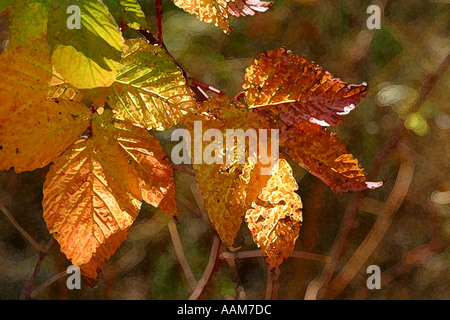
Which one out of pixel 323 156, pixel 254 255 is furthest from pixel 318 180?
pixel 323 156

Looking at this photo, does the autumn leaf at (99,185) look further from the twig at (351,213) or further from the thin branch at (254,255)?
the twig at (351,213)

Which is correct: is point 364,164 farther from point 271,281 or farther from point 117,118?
point 117,118

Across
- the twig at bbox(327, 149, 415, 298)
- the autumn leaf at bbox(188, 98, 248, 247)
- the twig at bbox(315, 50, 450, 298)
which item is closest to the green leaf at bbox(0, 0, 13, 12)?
the autumn leaf at bbox(188, 98, 248, 247)

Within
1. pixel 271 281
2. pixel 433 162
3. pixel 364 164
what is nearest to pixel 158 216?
pixel 271 281

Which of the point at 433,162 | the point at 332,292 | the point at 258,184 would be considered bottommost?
the point at 332,292

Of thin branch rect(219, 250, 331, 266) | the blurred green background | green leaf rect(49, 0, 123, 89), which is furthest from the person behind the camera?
the blurred green background

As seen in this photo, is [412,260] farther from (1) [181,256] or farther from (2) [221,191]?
(2) [221,191]

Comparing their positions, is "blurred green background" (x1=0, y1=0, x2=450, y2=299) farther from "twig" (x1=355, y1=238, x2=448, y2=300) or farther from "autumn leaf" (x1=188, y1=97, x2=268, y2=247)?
"autumn leaf" (x1=188, y1=97, x2=268, y2=247)
